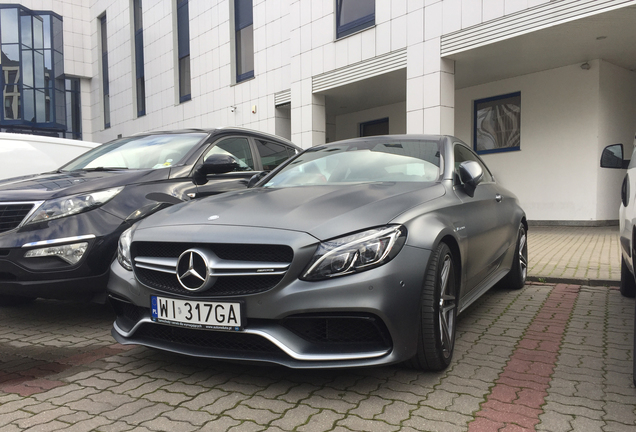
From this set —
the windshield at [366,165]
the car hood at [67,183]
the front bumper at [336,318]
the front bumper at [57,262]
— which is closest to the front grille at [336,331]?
the front bumper at [336,318]

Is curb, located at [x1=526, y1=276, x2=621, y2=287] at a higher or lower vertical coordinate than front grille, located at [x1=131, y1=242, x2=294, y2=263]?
lower

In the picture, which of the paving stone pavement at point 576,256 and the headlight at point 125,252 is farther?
the paving stone pavement at point 576,256

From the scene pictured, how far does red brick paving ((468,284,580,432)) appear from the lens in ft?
7.34

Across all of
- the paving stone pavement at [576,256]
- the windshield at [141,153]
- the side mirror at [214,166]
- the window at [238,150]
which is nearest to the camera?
the side mirror at [214,166]

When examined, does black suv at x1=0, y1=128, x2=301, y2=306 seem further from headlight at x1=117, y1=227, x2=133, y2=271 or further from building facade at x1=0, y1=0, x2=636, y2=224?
building facade at x1=0, y1=0, x2=636, y2=224

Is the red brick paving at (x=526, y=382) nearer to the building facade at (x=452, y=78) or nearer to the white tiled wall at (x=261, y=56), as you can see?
the building facade at (x=452, y=78)

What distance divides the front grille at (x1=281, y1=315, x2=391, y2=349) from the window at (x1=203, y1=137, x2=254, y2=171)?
2714 mm

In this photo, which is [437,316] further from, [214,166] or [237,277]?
[214,166]

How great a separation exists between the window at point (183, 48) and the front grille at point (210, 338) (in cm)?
1915

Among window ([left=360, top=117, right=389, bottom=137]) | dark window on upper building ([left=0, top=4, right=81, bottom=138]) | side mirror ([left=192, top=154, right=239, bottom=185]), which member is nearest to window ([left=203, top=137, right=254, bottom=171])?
side mirror ([left=192, top=154, right=239, bottom=185])

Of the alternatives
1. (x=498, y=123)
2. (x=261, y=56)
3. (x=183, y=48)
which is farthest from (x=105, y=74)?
(x=498, y=123)

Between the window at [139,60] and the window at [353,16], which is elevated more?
the window at [139,60]

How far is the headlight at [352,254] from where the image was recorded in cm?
237

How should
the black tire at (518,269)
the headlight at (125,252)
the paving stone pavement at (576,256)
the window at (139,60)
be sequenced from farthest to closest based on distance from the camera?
1. the window at (139,60)
2. the paving stone pavement at (576,256)
3. the black tire at (518,269)
4. the headlight at (125,252)
